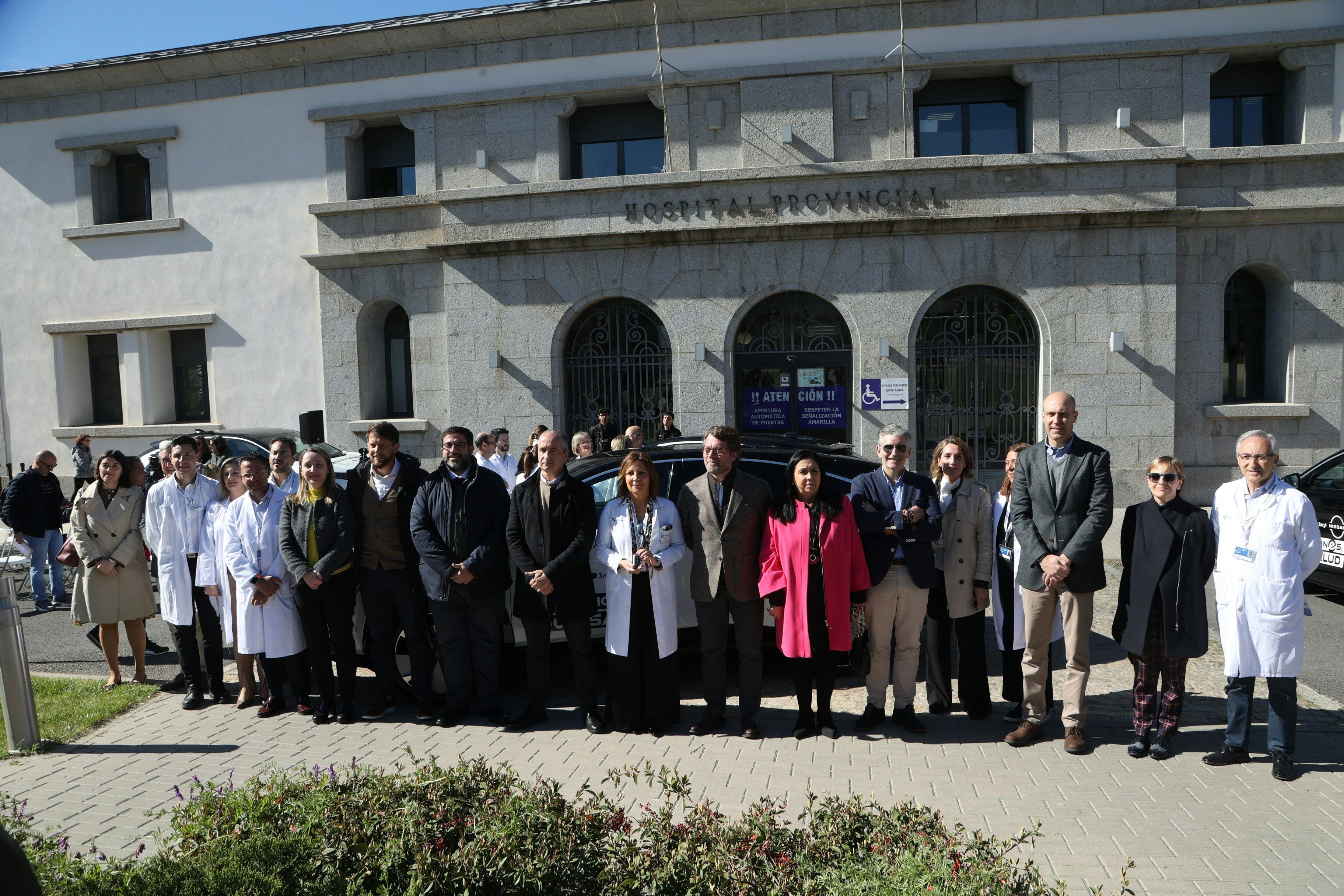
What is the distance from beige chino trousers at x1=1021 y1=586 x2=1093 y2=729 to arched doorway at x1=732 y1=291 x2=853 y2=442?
990cm

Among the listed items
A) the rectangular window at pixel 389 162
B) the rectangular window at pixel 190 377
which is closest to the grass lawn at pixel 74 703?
the rectangular window at pixel 389 162

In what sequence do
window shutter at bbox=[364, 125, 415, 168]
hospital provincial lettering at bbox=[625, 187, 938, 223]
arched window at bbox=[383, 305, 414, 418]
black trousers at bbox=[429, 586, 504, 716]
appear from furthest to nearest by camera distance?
arched window at bbox=[383, 305, 414, 418] → window shutter at bbox=[364, 125, 415, 168] → hospital provincial lettering at bbox=[625, 187, 938, 223] → black trousers at bbox=[429, 586, 504, 716]

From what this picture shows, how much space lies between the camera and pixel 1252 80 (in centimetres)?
1516

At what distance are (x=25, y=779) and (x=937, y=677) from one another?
597 centimetres

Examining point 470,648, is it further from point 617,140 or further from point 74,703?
point 617,140

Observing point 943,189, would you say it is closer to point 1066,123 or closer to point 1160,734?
point 1066,123

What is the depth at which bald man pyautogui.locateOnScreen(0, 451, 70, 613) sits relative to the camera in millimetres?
10398

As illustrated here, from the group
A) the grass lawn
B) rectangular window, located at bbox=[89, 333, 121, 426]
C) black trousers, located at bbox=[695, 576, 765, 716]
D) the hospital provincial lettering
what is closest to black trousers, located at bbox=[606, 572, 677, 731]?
black trousers, located at bbox=[695, 576, 765, 716]

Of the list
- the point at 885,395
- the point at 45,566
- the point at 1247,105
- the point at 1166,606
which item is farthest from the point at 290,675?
the point at 1247,105

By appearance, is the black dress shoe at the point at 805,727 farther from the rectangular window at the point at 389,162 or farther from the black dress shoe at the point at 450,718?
the rectangular window at the point at 389,162

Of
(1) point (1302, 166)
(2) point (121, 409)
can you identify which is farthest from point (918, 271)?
(2) point (121, 409)

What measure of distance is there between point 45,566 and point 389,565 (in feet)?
24.7

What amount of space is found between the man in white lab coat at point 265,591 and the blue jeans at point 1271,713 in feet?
20.3

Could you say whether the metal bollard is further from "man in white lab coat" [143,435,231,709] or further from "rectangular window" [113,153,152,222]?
"rectangular window" [113,153,152,222]
